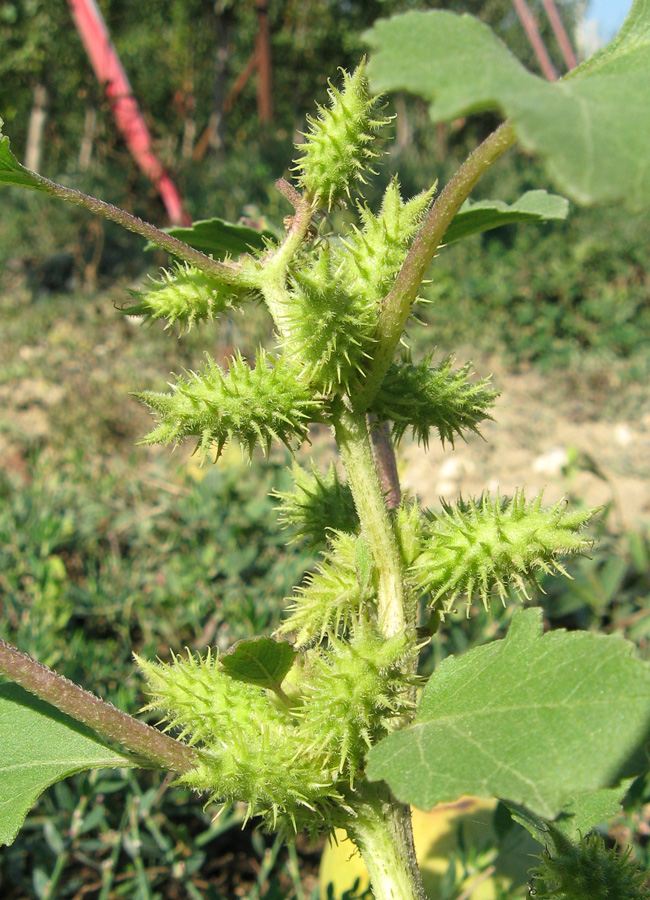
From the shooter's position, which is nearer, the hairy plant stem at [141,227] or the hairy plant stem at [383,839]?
the hairy plant stem at [141,227]

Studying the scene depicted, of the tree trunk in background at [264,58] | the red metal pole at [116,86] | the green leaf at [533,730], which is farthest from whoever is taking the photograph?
the tree trunk in background at [264,58]

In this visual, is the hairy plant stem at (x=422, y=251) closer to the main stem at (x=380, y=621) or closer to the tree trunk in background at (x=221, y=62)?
the main stem at (x=380, y=621)

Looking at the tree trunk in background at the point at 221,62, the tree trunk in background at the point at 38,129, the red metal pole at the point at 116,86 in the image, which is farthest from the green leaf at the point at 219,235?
the tree trunk in background at the point at 221,62

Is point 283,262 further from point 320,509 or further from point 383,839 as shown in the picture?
point 383,839

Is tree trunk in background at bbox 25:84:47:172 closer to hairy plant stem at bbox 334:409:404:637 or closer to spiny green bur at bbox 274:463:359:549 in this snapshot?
spiny green bur at bbox 274:463:359:549

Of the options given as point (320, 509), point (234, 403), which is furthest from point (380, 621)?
point (234, 403)

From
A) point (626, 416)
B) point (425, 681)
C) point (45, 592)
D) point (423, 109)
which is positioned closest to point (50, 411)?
point (45, 592)

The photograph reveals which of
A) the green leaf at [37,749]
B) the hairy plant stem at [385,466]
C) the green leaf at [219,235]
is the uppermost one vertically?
the green leaf at [219,235]
